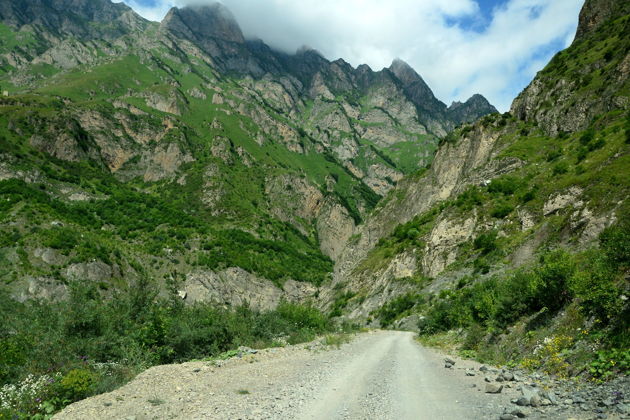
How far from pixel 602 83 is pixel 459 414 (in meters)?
52.0

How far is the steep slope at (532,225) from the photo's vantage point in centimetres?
1100

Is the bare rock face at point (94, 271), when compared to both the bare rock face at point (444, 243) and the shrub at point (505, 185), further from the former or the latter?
the shrub at point (505, 185)

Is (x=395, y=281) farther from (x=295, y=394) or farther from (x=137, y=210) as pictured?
(x=137, y=210)

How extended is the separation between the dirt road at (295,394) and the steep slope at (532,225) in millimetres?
3055

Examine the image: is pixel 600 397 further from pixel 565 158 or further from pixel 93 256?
pixel 93 256

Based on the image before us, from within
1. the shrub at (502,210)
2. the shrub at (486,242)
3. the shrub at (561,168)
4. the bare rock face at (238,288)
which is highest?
the shrub at (561,168)

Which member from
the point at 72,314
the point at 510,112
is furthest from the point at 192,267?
the point at 72,314

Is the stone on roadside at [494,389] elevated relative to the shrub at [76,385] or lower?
elevated

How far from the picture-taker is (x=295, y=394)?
873 centimetres

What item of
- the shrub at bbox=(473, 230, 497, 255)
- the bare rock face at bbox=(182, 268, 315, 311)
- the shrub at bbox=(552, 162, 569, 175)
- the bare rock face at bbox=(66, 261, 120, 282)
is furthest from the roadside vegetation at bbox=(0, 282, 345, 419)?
the bare rock face at bbox=(182, 268, 315, 311)

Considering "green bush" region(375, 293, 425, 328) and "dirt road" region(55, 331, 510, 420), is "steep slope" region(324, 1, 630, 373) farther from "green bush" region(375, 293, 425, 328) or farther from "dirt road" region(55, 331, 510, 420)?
"dirt road" region(55, 331, 510, 420)

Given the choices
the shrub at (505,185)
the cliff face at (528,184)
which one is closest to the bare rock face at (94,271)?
the cliff face at (528,184)

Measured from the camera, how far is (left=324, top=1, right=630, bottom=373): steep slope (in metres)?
11.0

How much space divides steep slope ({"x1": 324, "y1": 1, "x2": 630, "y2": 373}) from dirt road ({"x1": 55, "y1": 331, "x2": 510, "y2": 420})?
3.05 meters
